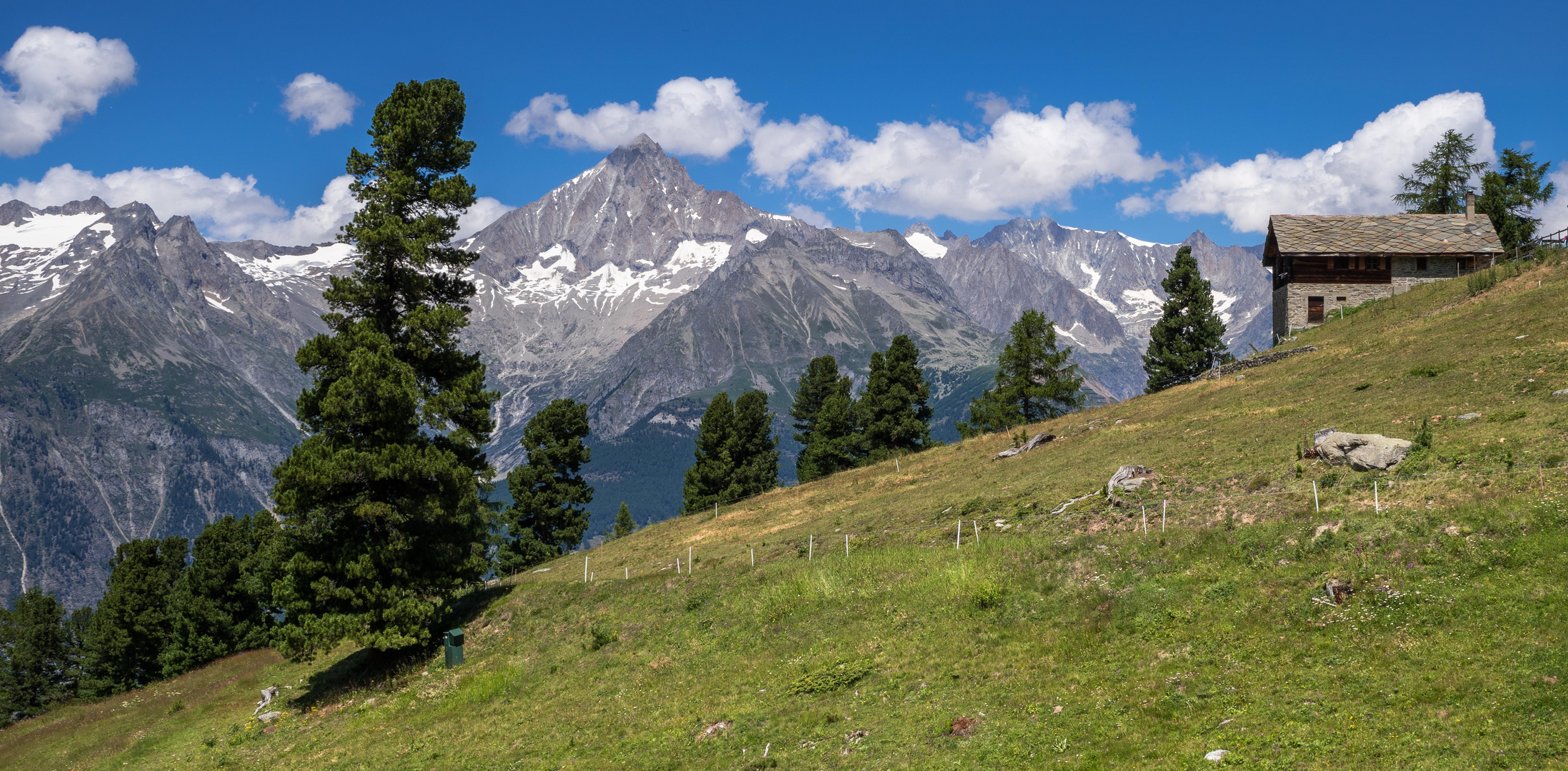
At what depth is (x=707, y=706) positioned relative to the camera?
23.5m

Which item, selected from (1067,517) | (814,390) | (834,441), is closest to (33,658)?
(834,441)

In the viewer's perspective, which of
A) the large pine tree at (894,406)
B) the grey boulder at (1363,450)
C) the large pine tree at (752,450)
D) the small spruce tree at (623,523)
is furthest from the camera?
the small spruce tree at (623,523)

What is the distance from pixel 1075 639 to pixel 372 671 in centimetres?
2675

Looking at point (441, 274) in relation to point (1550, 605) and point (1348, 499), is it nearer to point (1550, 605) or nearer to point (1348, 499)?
point (1348, 499)

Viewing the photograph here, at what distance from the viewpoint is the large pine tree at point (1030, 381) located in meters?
79.8

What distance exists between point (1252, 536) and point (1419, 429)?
12.9 meters

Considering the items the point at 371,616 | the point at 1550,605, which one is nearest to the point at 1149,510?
the point at 1550,605

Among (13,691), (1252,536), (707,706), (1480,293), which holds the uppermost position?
(1480,293)

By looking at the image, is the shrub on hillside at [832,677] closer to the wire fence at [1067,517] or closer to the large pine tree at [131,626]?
the wire fence at [1067,517]

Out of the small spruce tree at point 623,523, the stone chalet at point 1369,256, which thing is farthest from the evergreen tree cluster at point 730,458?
the stone chalet at point 1369,256

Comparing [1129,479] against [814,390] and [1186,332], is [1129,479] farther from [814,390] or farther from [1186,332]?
[814,390]

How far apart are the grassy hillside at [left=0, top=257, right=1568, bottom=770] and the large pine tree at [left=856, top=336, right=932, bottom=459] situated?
44782 millimetres

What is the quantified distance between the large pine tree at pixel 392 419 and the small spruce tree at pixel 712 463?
154 ft

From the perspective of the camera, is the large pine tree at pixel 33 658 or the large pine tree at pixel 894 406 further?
the large pine tree at pixel 894 406
